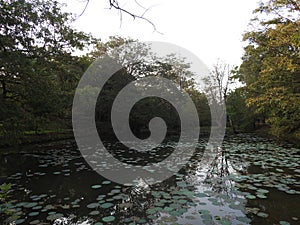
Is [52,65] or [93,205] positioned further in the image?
→ [52,65]

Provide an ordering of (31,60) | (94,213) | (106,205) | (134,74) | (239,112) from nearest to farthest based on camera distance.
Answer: (94,213) → (106,205) → (31,60) → (134,74) → (239,112)

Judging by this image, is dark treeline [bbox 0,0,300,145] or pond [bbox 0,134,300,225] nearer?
pond [bbox 0,134,300,225]

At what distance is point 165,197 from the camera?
12.3ft

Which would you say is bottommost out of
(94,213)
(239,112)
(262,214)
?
(94,213)

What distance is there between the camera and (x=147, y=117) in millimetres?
19266

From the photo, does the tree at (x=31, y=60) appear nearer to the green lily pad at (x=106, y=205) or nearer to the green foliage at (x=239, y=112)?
the green lily pad at (x=106, y=205)

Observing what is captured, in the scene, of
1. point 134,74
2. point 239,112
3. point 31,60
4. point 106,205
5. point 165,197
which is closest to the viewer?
point 106,205

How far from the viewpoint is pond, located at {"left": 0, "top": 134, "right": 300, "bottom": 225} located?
9.73 ft

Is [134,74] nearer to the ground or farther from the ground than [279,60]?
farther from the ground

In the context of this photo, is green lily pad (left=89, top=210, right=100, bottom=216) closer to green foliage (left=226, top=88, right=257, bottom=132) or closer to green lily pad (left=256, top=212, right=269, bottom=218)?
green lily pad (left=256, top=212, right=269, bottom=218)

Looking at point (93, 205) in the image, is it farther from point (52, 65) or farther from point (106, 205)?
point (52, 65)

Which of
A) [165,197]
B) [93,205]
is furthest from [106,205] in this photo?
[165,197]

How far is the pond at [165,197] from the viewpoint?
2967 mm

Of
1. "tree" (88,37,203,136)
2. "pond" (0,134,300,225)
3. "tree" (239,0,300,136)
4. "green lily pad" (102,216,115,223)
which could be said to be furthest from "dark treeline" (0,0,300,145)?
"tree" (88,37,203,136)
